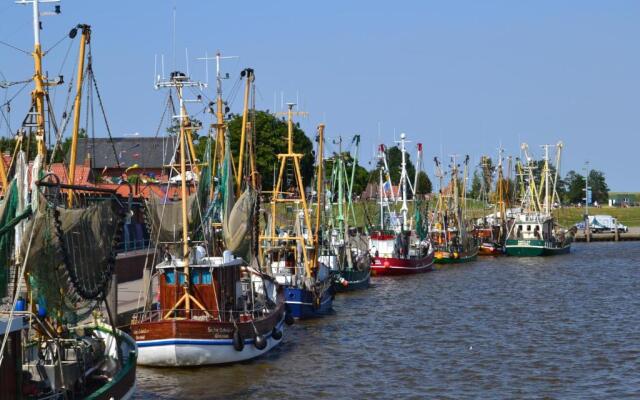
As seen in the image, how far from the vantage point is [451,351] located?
40.5 metres

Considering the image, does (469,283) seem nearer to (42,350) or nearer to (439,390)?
(439,390)

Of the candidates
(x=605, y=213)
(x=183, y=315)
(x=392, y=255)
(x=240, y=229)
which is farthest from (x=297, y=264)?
(x=605, y=213)

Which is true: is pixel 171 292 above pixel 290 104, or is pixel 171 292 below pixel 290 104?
below

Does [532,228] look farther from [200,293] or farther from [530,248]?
[200,293]

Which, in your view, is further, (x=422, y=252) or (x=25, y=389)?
(x=422, y=252)

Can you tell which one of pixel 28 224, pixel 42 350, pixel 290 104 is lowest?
pixel 42 350

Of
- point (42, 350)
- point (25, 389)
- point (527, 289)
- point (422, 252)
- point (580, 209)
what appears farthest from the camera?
point (580, 209)

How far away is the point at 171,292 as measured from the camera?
115 feet

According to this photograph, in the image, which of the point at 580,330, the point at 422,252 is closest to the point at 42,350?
the point at 580,330

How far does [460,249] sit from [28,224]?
245 ft

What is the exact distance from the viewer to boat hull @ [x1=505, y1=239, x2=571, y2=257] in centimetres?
10244

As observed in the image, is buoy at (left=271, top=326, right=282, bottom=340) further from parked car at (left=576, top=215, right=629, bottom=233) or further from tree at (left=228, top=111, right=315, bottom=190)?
parked car at (left=576, top=215, right=629, bottom=233)

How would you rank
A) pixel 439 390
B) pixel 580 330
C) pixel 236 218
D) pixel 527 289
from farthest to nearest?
pixel 527 289 < pixel 580 330 < pixel 236 218 < pixel 439 390

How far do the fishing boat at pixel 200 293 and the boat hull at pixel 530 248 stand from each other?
63890mm
